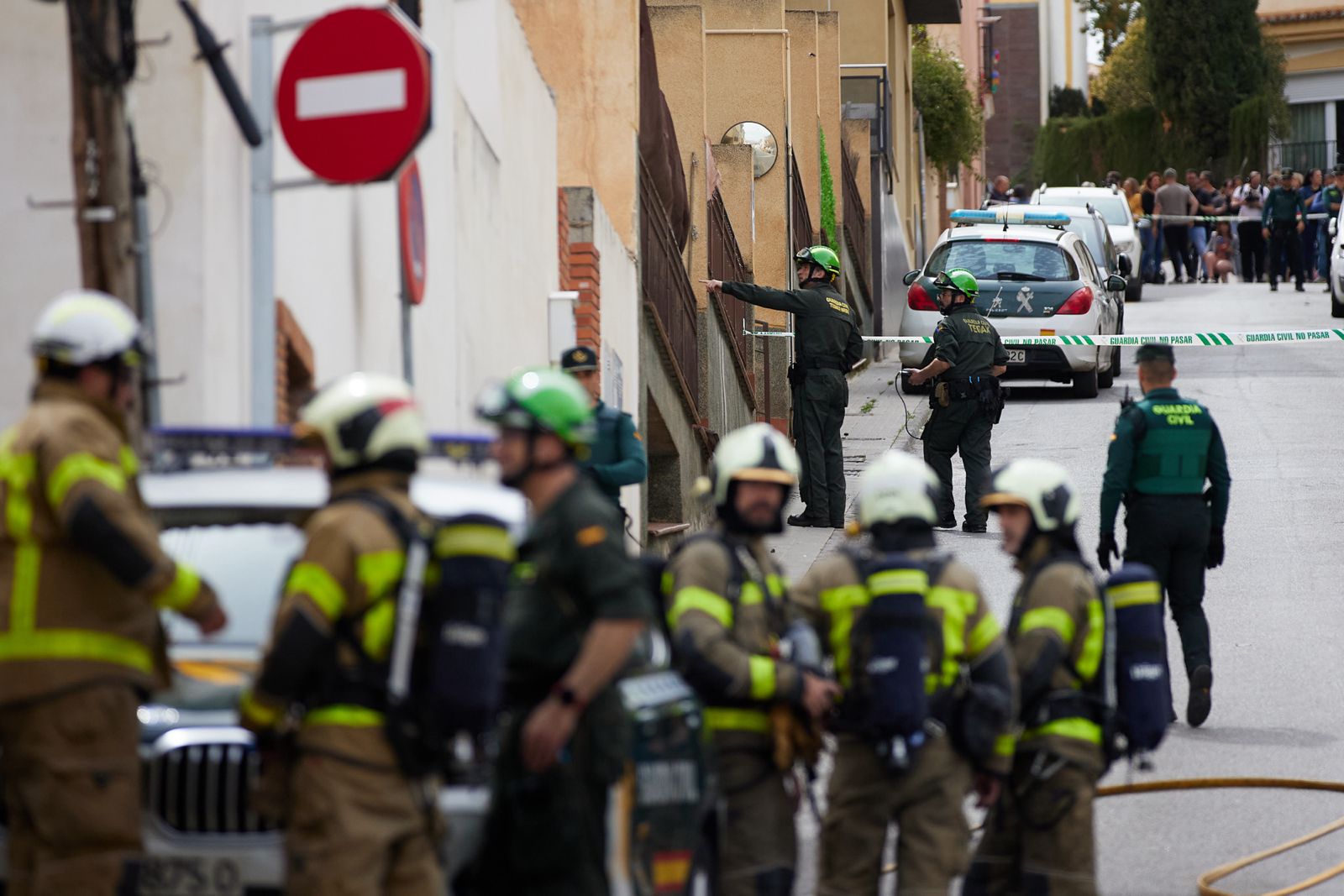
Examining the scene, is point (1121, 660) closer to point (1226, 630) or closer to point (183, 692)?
point (183, 692)

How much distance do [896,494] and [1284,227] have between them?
31.2 metres

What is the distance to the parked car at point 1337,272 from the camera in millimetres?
29500

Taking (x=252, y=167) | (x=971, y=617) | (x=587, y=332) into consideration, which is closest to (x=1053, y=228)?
(x=587, y=332)

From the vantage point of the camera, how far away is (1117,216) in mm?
36469

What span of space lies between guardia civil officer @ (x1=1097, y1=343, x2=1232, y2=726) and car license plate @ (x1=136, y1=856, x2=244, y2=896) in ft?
18.6

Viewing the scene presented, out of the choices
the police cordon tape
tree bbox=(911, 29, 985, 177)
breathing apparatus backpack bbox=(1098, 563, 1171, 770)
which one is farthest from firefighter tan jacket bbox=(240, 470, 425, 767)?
tree bbox=(911, 29, 985, 177)

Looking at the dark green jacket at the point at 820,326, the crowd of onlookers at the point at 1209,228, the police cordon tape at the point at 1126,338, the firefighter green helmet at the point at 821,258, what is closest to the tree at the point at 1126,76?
the crowd of onlookers at the point at 1209,228

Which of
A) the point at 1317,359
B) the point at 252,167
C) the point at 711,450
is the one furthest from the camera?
the point at 1317,359

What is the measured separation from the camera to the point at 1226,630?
41.1ft

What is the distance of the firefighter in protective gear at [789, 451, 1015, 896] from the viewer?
601cm

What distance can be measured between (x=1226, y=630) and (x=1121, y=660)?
6.27 meters

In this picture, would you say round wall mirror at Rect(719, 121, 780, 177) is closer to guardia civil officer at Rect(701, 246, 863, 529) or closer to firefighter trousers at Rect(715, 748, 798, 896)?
guardia civil officer at Rect(701, 246, 863, 529)

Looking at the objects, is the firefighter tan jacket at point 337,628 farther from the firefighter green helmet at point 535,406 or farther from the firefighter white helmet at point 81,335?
the firefighter white helmet at point 81,335

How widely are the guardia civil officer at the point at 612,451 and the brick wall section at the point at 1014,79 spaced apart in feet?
→ 227
